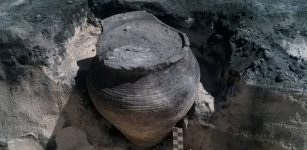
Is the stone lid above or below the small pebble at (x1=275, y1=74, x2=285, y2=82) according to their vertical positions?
above

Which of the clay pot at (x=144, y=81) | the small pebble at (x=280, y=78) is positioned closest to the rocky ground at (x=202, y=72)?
the small pebble at (x=280, y=78)

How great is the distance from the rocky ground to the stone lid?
349 mm

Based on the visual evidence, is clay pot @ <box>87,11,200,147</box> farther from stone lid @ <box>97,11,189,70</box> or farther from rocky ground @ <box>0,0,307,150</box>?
rocky ground @ <box>0,0,307,150</box>

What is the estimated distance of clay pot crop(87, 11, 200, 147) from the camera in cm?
294

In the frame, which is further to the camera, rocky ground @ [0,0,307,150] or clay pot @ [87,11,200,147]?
rocky ground @ [0,0,307,150]

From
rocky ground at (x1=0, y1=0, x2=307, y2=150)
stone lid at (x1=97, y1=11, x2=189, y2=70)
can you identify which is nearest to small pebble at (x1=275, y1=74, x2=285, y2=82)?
rocky ground at (x1=0, y1=0, x2=307, y2=150)

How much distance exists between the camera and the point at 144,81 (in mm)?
2932

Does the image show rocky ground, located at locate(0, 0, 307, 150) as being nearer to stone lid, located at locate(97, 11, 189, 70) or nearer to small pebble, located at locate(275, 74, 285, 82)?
small pebble, located at locate(275, 74, 285, 82)

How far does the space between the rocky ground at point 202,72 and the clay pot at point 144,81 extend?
33cm

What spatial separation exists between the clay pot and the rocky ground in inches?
13.1

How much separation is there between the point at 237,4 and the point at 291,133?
128 centimetres

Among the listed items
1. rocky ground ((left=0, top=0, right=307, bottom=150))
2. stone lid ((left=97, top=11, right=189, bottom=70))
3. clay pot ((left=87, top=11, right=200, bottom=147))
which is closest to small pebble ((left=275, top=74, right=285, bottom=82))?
rocky ground ((left=0, top=0, right=307, bottom=150))

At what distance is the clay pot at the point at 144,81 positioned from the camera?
2939mm

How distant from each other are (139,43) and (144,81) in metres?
0.53
